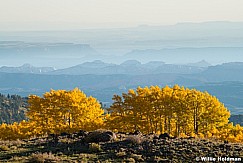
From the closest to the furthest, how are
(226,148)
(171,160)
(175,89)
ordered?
(171,160)
(226,148)
(175,89)

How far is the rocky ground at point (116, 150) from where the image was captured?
27.8 metres

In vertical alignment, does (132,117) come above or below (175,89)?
below

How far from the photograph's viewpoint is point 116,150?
30141 millimetres

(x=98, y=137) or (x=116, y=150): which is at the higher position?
(x=98, y=137)

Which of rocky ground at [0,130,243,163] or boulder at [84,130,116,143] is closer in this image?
rocky ground at [0,130,243,163]

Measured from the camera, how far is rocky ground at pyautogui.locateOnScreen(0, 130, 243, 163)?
27781mm

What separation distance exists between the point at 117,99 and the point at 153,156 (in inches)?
1818

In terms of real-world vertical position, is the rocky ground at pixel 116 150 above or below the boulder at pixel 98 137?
below

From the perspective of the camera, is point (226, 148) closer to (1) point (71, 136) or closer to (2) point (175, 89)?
(1) point (71, 136)

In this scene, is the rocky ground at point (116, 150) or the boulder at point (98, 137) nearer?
the rocky ground at point (116, 150)

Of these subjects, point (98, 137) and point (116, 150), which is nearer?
point (116, 150)

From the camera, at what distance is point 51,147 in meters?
32.2

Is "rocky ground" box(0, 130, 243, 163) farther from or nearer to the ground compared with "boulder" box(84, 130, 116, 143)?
nearer to the ground

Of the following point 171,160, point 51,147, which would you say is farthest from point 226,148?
point 51,147
